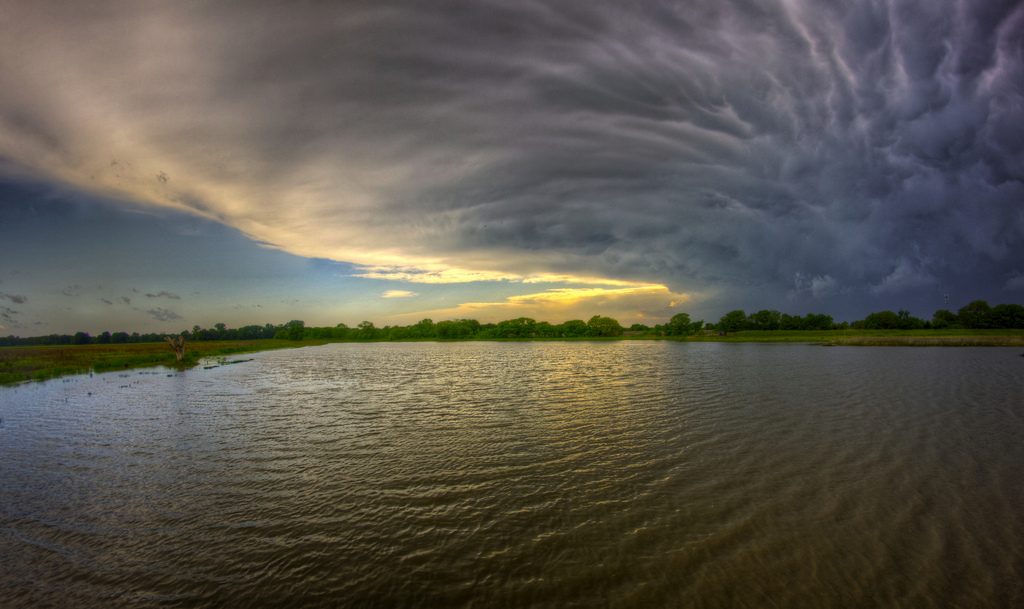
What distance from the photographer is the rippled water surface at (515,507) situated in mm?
6312

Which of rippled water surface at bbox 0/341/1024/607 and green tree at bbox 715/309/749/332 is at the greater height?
green tree at bbox 715/309/749/332

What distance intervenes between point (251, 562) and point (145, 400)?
24048 millimetres

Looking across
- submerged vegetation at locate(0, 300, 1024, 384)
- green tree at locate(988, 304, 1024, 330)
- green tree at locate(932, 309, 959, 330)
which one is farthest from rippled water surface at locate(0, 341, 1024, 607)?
green tree at locate(932, 309, 959, 330)

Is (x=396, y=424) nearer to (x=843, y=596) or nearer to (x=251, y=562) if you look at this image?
(x=251, y=562)

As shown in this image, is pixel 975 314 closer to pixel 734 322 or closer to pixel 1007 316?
pixel 1007 316

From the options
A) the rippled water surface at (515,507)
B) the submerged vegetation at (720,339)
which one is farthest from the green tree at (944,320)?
the rippled water surface at (515,507)

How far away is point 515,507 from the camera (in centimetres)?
905

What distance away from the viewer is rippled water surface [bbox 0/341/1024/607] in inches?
249

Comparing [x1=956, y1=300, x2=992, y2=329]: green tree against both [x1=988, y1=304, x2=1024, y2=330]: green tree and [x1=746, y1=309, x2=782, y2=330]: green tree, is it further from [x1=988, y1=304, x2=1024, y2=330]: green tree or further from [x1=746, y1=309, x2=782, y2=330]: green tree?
[x1=746, y1=309, x2=782, y2=330]: green tree

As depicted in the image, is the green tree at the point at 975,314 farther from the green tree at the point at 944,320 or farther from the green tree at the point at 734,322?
the green tree at the point at 734,322

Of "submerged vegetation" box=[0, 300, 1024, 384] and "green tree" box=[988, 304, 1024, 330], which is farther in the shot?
"green tree" box=[988, 304, 1024, 330]

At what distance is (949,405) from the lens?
827 inches

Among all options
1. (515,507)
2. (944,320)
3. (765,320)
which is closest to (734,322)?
(765,320)

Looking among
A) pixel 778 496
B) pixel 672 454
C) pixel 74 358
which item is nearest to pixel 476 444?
pixel 672 454
